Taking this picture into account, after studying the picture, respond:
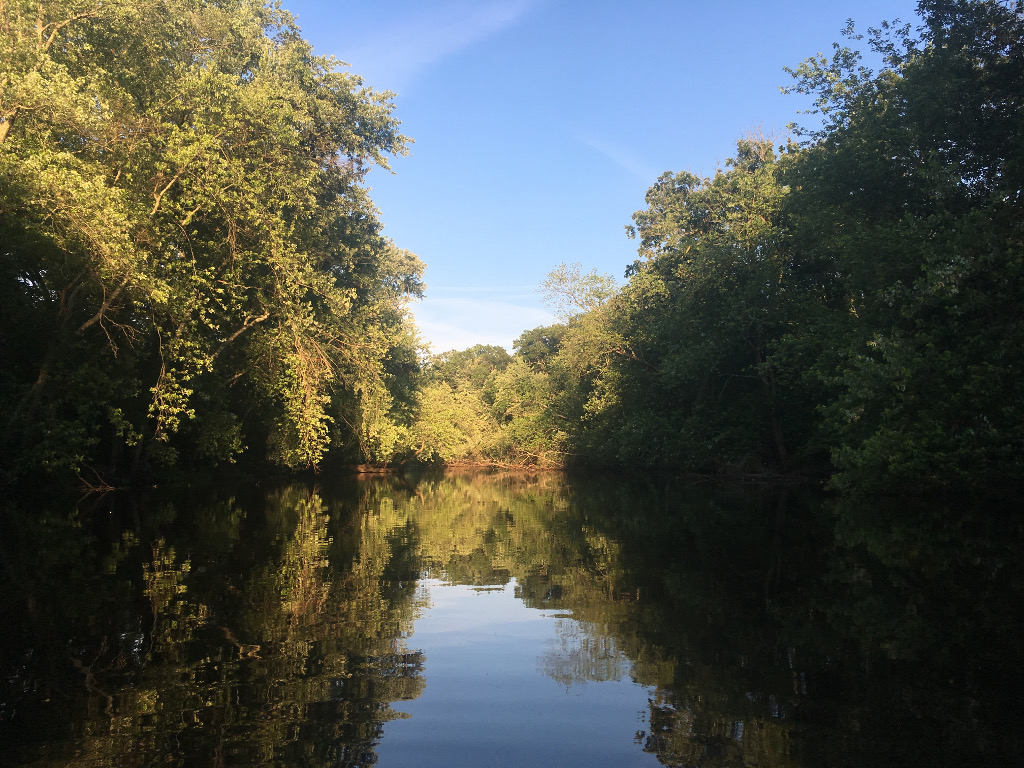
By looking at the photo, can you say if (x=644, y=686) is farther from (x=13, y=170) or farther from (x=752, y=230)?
(x=752, y=230)

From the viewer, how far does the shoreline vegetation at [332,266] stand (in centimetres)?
1419

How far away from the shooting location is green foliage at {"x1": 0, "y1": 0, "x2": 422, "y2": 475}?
47.3 feet

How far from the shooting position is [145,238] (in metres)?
15.9

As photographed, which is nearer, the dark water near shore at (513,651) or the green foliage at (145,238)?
the dark water near shore at (513,651)

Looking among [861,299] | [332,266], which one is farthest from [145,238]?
[861,299]

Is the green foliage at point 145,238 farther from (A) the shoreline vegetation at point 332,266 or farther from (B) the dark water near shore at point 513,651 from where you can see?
(B) the dark water near shore at point 513,651

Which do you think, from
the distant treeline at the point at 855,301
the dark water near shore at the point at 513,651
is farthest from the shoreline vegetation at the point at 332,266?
the dark water near shore at the point at 513,651

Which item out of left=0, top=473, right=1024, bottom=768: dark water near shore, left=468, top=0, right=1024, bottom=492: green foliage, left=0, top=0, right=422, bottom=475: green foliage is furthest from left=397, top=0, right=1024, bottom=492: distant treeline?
left=0, top=0, right=422, bottom=475: green foliage

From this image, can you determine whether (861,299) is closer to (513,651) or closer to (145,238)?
(513,651)

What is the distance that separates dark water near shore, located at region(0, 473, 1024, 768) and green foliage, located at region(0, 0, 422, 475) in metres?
6.96

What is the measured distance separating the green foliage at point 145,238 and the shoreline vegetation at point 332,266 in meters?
0.09

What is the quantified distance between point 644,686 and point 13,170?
15.3 metres

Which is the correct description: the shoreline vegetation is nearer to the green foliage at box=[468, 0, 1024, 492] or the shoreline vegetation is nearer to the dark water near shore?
the green foliage at box=[468, 0, 1024, 492]

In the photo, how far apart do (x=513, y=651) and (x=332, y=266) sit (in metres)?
27.0
